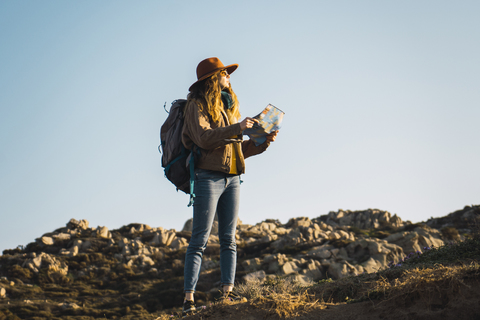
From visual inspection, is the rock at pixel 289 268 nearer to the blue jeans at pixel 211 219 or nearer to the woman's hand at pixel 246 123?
the blue jeans at pixel 211 219

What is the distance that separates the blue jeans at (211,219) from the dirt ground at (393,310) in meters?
0.39

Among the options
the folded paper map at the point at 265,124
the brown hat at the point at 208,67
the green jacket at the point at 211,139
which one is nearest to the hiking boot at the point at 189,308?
the green jacket at the point at 211,139

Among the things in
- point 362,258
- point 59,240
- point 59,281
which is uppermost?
point 59,240

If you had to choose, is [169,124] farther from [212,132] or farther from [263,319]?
[263,319]

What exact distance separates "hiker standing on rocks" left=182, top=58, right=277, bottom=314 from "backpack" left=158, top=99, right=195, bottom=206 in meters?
0.07

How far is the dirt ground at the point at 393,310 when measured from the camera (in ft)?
9.18

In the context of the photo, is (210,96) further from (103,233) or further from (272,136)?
(103,233)

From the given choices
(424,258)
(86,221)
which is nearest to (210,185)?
(424,258)

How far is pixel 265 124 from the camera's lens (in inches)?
149

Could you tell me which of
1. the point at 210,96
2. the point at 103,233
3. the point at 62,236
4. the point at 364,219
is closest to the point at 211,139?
the point at 210,96

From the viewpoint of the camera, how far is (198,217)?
145 inches

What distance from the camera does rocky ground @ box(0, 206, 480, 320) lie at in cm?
1711

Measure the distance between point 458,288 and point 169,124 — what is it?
2941 millimetres

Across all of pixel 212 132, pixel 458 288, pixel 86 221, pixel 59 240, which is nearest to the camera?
pixel 458 288
